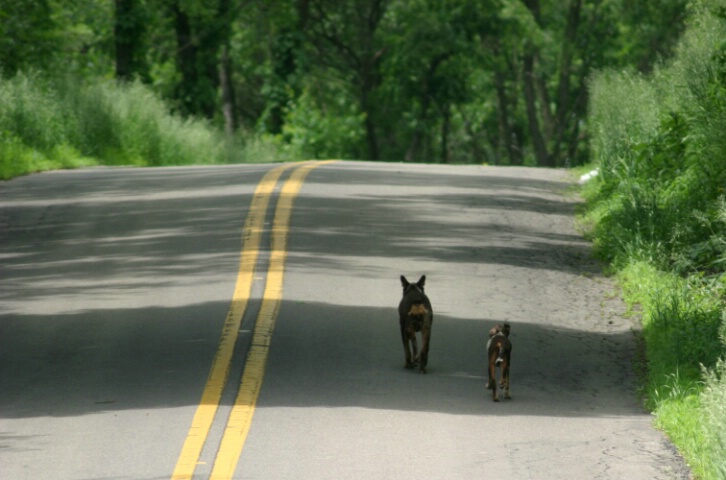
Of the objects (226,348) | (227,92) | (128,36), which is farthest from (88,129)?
(227,92)

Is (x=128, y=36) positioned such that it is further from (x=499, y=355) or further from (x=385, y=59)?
(x=499, y=355)

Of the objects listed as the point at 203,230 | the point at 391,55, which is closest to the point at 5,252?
the point at 203,230

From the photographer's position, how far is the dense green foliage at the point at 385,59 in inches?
2151

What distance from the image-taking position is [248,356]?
1136 centimetres

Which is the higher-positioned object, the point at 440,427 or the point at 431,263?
the point at 440,427

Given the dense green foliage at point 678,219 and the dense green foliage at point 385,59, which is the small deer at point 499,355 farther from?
the dense green foliage at point 385,59

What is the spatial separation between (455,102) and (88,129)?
108ft

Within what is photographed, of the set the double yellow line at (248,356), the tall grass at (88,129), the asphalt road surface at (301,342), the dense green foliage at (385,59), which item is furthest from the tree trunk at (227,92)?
the double yellow line at (248,356)

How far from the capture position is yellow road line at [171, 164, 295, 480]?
28.5 ft

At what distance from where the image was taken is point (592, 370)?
457 inches

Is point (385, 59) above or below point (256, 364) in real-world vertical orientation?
below

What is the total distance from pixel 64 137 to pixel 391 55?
33.8 meters

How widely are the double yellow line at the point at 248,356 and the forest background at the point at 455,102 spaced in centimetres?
273

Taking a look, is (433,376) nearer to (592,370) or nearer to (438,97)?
(592,370)
